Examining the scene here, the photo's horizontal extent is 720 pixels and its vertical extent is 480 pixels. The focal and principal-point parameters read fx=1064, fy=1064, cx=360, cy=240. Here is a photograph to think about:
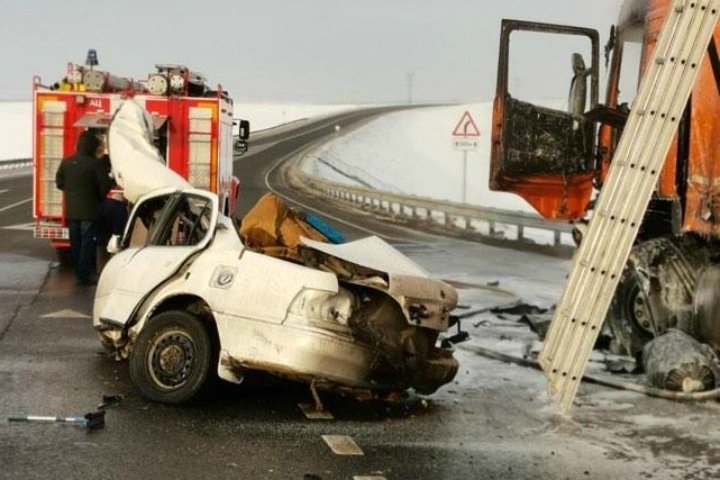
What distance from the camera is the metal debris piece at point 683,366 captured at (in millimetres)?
7551

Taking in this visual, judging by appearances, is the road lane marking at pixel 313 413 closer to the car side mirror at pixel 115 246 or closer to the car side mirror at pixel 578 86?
the car side mirror at pixel 115 246

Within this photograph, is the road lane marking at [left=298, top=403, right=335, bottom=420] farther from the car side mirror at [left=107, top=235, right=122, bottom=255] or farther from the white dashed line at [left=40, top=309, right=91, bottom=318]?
the white dashed line at [left=40, top=309, right=91, bottom=318]

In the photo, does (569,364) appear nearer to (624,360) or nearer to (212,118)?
(624,360)

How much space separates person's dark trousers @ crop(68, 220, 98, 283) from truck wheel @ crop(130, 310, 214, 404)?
655 centimetres

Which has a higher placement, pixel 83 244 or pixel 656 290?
pixel 656 290

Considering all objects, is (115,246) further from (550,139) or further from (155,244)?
(550,139)

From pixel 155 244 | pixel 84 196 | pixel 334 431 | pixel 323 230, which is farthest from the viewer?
pixel 84 196

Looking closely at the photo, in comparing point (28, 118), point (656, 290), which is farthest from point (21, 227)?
point (28, 118)

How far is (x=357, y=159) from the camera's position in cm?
6506

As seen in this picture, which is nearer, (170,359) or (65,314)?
(170,359)

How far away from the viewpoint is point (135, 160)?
889 centimetres

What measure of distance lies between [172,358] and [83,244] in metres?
6.80

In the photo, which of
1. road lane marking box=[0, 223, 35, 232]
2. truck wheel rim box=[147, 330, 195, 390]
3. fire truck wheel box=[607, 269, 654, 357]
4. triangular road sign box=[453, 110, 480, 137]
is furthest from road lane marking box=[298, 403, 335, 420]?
triangular road sign box=[453, 110, 480, 137]

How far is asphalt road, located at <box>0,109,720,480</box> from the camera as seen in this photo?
566 centimetres
